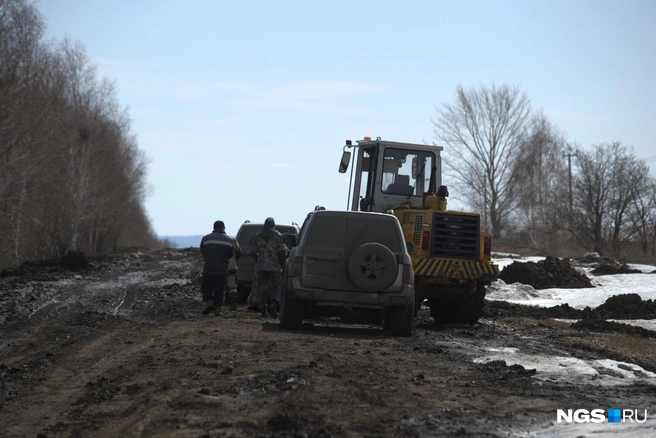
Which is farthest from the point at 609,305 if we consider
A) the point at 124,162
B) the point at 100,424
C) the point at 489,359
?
the point at 124,162

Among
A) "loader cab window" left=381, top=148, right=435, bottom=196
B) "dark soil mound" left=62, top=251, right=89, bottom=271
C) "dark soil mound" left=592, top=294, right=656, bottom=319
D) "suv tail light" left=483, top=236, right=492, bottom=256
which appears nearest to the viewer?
"suv tail light" left=483, top=236, right=492, bottom=256

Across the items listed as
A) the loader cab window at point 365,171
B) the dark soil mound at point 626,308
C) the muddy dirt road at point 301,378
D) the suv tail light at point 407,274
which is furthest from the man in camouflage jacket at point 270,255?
the dark soil mound at point 626,308

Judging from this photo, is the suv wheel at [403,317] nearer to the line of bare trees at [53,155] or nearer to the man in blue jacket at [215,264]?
the man in blue jacket at [215,264]

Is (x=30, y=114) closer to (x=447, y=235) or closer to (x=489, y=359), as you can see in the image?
(x=447, y=235)

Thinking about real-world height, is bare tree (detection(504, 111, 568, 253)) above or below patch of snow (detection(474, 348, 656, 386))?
above

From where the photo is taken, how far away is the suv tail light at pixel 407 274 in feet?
45.7

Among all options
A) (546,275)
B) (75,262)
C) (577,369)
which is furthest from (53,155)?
(577,369)

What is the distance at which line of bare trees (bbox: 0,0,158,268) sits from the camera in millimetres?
37938

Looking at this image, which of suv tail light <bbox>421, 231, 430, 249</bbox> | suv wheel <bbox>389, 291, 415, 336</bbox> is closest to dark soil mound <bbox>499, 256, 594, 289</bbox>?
suv tail light <bbox>421, 231, 430, 249</bbox>

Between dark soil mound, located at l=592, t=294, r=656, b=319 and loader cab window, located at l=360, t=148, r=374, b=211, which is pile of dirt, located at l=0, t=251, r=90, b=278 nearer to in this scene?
loader cab window, located at l=360, t=148, r=374, b=211
